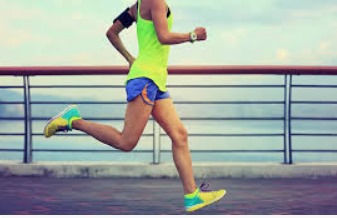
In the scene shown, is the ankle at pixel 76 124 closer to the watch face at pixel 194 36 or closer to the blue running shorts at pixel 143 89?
the blue running shorts at pixel 143 89

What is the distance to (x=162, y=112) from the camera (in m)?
3.55

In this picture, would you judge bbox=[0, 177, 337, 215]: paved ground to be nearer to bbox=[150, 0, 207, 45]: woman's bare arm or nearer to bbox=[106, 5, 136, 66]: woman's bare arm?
bbox=[106, 5, 136, 66]: woman's bare arm

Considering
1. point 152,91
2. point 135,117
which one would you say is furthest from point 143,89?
point 135,117

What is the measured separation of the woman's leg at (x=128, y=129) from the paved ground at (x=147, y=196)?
474 millimetres

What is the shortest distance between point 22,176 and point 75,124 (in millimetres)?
1752

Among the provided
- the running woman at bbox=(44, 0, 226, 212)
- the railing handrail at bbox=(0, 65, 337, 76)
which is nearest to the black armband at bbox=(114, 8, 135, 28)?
the running woman at bbox=(44, 0, 226, 212)

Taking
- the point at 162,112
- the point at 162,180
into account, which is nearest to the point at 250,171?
the point at 162,180

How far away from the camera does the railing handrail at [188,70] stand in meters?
5.04

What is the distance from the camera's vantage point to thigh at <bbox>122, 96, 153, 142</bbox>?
3.43 metres

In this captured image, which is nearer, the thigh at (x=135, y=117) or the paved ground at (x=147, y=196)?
the thigh at (x=135, y=117)

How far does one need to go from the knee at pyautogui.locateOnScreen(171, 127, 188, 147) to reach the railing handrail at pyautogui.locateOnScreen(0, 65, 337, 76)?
4.81 feet

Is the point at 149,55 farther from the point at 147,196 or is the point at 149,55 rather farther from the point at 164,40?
the point at 147,196

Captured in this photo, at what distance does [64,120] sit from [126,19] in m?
0.79

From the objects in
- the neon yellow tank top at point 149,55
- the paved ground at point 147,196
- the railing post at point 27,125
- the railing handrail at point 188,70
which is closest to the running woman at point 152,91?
the neon yellow tank top at point 149,55
